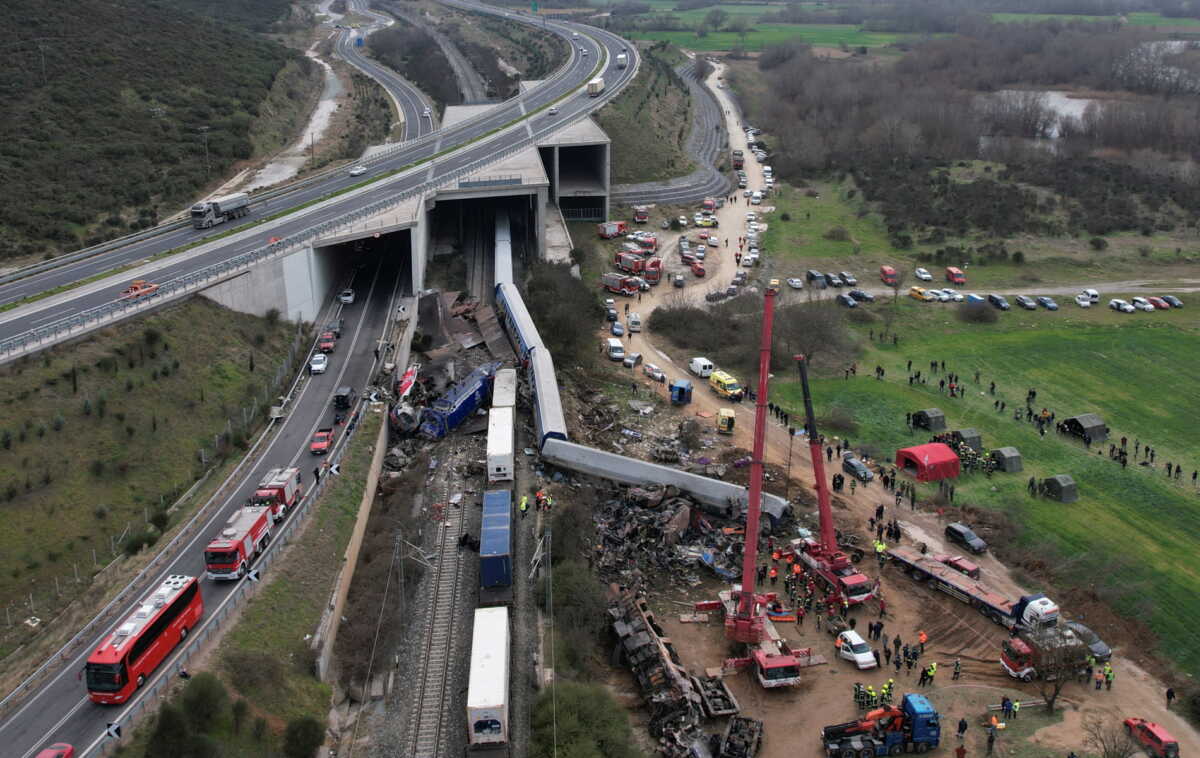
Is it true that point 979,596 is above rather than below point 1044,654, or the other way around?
below

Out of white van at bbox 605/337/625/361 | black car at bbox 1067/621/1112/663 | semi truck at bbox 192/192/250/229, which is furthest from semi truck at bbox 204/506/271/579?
semi truck at bbox 192/192/250/229

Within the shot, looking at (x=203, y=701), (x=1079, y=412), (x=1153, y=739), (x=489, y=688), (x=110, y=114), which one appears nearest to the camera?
(x=203, y=701)

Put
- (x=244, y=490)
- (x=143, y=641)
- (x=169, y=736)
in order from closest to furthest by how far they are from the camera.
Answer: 1. (x=169, y=736)
2. (x=143, y=641)
3. (x=244, y=490)

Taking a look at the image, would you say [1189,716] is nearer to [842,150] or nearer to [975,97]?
→ [842,150]

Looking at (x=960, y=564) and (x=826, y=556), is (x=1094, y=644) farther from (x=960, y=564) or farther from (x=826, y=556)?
(x=826, y=556)

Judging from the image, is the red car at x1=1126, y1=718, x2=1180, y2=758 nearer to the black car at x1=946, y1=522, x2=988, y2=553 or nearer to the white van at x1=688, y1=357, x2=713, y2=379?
the black car at x1=946, y1=522, x2=988, y2=553

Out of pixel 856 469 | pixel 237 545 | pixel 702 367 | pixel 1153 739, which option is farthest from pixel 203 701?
pixel 702 367
